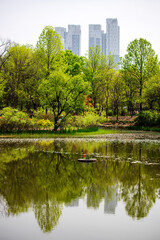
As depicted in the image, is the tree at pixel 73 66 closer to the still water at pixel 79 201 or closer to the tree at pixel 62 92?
the tree at pixel 62 92

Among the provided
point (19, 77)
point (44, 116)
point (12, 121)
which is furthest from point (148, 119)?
point (12, 121)

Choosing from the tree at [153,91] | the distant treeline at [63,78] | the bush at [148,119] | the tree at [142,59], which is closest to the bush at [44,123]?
the distant treeline at [63,78]

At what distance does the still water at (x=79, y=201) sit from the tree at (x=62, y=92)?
835 inches

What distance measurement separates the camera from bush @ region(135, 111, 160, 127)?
149ft

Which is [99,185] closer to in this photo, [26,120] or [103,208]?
[103,208]

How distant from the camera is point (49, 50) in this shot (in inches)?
1818

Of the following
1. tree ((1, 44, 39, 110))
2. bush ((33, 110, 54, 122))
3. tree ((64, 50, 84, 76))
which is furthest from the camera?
tree ((64, 50, 84, 76))

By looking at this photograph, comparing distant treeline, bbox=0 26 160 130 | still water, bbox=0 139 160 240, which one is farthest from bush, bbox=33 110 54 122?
still water, bbox=0 139 160 240

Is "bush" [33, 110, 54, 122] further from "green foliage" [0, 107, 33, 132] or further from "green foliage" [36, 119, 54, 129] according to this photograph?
"green foliage" [0, 107, 33, 132]

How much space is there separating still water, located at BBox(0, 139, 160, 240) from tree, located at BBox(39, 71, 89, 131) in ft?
69.6

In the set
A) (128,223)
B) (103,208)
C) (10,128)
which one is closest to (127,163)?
(103,208)

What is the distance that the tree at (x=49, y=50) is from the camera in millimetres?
46188

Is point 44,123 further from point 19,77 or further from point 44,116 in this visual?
point 19,77

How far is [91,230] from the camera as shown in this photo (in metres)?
6.92
